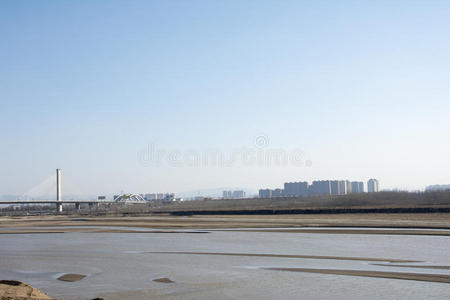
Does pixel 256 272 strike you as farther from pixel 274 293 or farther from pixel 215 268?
pixel 274 293

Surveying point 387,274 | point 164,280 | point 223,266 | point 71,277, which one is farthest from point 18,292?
point 387,274

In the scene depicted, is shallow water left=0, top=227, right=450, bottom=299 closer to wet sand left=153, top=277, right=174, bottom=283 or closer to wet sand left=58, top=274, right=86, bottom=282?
wet sand left=153, top=277, right=174, bottom=283

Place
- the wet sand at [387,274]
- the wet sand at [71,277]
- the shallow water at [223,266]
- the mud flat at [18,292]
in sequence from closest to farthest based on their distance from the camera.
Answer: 1. the mud flat at [18,292]
2. the shallow water at [223,266]
3. the wet sand at [387,274]
4. the wet sand at [71,277]

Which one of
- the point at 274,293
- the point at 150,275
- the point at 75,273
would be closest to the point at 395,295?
the point at 274,293

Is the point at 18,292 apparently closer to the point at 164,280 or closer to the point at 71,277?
the point at 71,277

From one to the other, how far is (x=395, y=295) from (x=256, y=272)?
6660 millimetres

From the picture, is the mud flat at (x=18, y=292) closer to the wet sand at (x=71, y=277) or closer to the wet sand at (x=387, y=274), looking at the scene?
the wet sand at (x=71, y=277)

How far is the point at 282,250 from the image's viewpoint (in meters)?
28.2

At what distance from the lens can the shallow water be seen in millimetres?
17109

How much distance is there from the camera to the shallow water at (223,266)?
1711 cm

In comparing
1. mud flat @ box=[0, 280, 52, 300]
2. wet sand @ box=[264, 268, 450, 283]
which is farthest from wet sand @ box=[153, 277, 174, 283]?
wet sand @ box=[264, 268, 450, 283]

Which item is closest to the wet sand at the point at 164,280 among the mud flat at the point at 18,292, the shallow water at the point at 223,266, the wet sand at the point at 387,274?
the shallow water at the point at 223,266

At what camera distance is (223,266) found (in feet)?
74.9

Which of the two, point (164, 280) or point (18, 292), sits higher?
point (18, 292)
